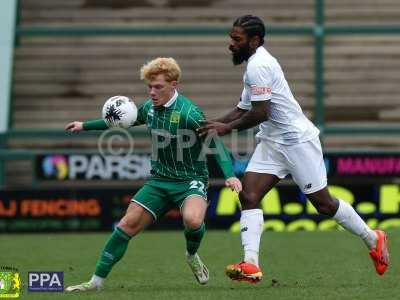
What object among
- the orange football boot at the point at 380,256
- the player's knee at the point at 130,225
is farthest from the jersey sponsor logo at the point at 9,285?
the orange football boot at the point at 380,256

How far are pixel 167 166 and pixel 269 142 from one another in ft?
2.67

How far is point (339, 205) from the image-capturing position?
8461 millimetres

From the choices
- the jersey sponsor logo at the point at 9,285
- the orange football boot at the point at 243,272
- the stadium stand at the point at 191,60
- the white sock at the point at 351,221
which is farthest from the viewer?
the stadium stand at the point at 191,60

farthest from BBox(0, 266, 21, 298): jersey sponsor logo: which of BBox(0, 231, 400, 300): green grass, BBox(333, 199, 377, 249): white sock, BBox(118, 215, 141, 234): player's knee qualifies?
BBox(333, 199, 377, 249): white sock

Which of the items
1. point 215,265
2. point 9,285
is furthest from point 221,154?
point 215,265

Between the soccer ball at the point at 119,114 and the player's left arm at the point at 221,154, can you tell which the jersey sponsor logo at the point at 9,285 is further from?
the player's left arm at the point at 221,154

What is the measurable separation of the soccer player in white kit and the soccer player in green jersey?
0.81 ft

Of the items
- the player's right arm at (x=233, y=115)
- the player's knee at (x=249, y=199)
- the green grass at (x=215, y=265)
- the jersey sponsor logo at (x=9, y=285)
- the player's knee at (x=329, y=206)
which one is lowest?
the green grass at (x=215, y=265)

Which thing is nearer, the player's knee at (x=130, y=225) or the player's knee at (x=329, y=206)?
the player's knee at (x=130, y=225)

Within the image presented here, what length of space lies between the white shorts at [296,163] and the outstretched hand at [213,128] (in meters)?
0.49

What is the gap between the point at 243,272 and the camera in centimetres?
779

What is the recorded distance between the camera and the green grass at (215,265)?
25.4 ft

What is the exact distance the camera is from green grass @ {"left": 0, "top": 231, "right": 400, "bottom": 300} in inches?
305

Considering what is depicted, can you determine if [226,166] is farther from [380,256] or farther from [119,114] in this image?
[380,256]
